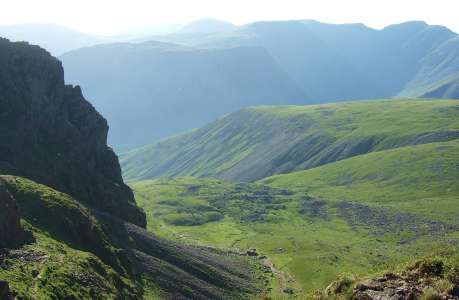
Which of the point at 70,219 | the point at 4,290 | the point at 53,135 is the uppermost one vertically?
the point at 4,290

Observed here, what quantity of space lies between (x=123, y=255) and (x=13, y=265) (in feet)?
114

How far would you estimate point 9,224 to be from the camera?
72125mm

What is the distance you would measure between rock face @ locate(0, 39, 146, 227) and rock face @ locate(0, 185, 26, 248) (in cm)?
3419

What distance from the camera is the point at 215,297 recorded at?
111000 millimetres

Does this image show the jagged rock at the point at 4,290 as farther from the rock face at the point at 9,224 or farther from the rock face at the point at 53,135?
the rock face at the point at 53,135

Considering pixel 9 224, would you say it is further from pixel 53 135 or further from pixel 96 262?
pixel 53 135

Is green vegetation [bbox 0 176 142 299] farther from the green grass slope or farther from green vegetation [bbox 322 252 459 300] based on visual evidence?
green vegetation [bbox 322 252 459 300]

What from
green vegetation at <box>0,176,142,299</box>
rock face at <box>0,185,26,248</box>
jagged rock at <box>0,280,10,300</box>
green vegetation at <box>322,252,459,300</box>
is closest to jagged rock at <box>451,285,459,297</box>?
green vegetation at <box>322,252,459,300</box>

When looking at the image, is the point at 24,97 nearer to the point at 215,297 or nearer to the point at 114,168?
the point at 114,168

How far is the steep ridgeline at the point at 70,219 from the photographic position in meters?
71.9

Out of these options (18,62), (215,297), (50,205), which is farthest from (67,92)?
(215,297)

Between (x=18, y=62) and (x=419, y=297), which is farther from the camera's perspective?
(x=18, y=62)

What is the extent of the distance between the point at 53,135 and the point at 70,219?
41504mm

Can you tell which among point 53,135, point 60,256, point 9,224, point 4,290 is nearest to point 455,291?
point 4,290
